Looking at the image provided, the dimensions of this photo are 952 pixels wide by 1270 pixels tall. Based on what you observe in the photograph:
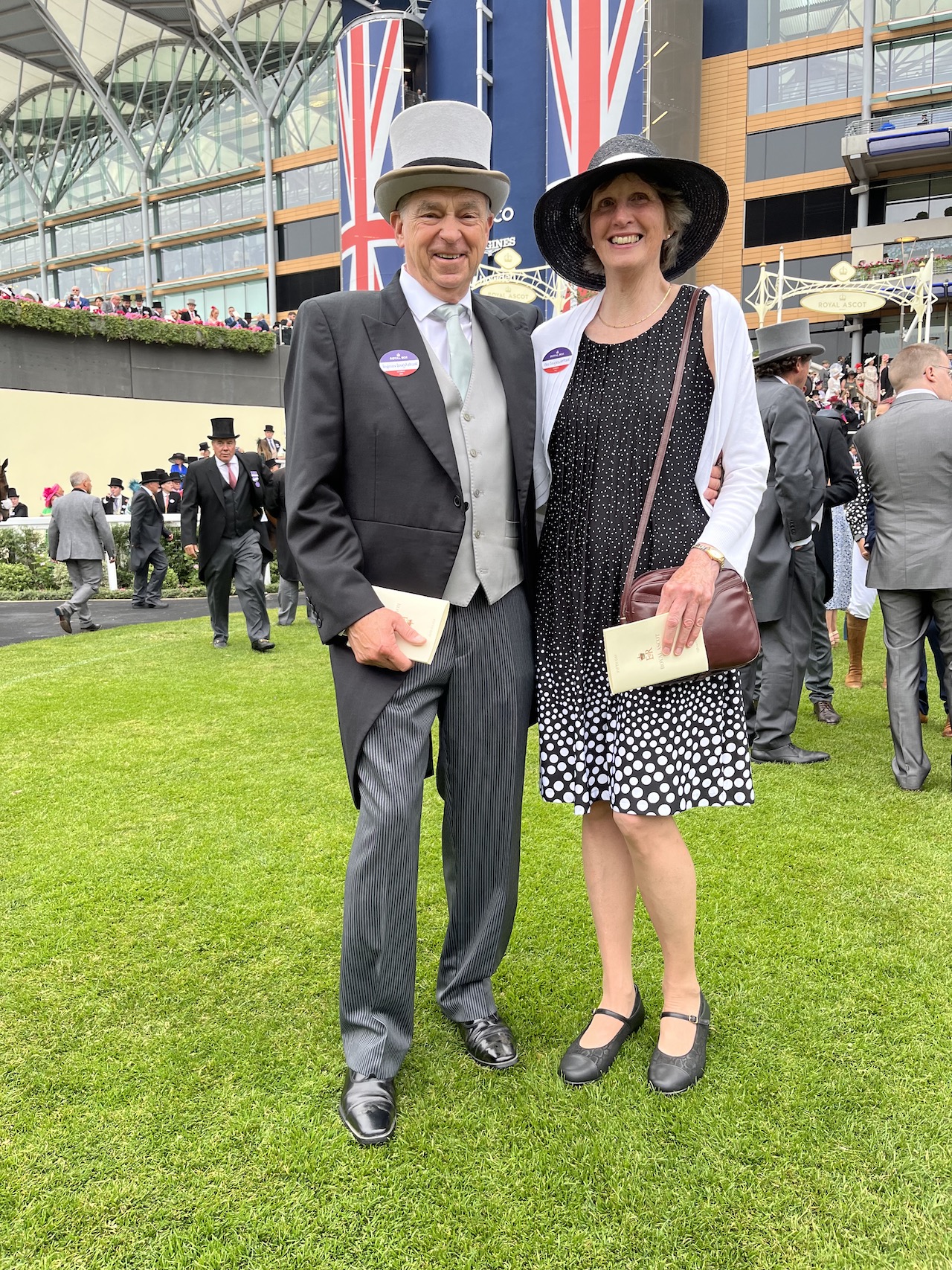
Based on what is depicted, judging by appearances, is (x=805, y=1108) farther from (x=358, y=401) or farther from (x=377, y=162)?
(x=377, y=162)

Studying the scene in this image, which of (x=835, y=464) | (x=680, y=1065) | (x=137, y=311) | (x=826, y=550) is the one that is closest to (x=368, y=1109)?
(x=680, y=1065)

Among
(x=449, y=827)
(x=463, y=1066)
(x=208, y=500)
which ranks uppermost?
(x=208, y=500)

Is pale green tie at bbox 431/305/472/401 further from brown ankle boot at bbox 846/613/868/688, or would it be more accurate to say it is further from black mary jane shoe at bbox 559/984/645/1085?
brown ankle boot at bbox 846/613/868/688

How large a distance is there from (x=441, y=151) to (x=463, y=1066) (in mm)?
2203

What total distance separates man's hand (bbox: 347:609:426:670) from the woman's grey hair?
3.52ft

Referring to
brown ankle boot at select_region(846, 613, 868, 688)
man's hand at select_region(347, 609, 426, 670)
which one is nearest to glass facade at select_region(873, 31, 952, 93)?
brown ankle boot at select_region(846, 613, 868, 688)

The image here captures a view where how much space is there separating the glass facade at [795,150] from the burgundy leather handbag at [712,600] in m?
32.9

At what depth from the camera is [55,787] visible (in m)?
4.86

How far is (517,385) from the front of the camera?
7.41 feet

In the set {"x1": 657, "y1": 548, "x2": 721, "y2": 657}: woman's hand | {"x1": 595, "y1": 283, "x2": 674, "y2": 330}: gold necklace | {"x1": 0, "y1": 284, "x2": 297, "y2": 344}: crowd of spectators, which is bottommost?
{"x1": 657, "y1": 548, "x2": 721, "y2": 657}: woman's hand

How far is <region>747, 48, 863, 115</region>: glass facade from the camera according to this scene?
1148 inches

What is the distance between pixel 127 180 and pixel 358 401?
5145 centimetres

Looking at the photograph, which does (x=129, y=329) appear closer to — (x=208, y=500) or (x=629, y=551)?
(x=208, y=500)

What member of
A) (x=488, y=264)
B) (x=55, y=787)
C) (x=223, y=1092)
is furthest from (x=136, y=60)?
(x=223, y=1092)
